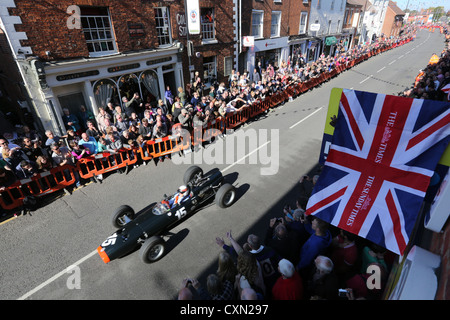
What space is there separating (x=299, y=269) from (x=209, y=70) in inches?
541

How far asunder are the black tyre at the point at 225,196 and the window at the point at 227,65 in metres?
11.9

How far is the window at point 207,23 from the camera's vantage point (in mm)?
13891

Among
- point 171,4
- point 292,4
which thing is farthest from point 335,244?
point 292,4

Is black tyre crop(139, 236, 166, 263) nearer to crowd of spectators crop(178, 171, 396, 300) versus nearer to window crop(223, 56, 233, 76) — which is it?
crowd of spectators crop(178, 171, 396, 300)

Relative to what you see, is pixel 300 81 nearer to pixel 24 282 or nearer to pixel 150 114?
pixel 150 114

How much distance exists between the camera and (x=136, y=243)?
511 cm

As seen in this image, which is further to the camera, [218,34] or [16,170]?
[218,34]

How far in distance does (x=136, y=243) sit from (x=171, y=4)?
449 inches

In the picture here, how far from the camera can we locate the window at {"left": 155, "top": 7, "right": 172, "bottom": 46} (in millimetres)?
11525

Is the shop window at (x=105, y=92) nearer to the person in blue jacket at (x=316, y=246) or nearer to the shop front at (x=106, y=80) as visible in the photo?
the shop front at (x=106, y=80)

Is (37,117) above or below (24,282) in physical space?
above

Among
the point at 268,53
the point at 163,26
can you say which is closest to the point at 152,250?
the point at 163,26

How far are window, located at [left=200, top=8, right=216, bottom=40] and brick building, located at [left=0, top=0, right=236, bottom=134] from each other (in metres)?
0.07

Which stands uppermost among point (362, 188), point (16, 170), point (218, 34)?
point (218, 34)
